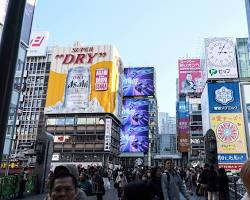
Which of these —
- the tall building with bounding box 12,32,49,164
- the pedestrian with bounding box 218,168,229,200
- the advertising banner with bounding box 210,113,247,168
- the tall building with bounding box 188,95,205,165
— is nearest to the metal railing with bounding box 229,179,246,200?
the pedestrian with bounding box 218,168,229,200

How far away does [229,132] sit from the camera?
54.5m

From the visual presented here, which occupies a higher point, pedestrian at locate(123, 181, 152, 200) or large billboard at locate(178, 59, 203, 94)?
large billboard at locate(178, 59, 203, 94)

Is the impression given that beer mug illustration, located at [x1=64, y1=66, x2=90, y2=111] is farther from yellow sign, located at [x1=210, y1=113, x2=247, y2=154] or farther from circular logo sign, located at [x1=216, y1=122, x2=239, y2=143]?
circular logo sign, located at [x1=216, y1=122, x2=239, y2=143]

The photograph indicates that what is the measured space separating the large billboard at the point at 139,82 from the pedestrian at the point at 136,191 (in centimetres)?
8014

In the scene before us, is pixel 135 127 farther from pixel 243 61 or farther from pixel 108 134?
pixel 243 61

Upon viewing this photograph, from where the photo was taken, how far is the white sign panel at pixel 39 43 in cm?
9450

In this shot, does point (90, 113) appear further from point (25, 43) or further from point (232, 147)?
point (25, 43)

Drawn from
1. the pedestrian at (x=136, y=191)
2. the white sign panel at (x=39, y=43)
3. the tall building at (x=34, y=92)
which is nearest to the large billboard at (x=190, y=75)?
the white sign panel at (x=39, y=43)

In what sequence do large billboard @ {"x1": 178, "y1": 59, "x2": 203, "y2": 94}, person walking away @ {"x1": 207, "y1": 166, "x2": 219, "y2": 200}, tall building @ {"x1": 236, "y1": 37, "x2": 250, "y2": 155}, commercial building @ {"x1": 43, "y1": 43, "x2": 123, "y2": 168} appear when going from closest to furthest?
person walking away @ {"x1": 207, "y1": 166, "x2": 219, "y2": 200}, tall building @ {"x1": 236, "y1": 37, "x2": 250, "y2": 155}, commercial building @ {"x1": 43, "y1": 43, "x2": 123, "y2": 168}, large billboard @ {"x1": 178, "y1": 59, "x2": 203, "y2": 94}

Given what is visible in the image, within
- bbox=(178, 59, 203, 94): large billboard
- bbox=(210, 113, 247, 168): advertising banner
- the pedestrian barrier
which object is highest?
bbox=(178, 59, 203, 94): large billboard

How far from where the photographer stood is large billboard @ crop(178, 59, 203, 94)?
316ft

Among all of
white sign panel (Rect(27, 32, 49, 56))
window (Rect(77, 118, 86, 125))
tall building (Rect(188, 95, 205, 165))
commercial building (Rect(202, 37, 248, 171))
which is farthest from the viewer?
white sign panel (Rect(27, 32, 49, 56))

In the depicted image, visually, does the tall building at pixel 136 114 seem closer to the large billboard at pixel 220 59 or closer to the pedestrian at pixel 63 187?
the large billboard at pixel 220 59

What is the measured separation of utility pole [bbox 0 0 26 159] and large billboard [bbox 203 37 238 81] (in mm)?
58754
